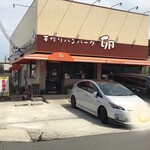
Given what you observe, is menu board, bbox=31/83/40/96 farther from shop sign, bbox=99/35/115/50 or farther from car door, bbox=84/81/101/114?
shop sign, bbox=99/35/115/50

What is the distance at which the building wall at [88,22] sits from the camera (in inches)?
514

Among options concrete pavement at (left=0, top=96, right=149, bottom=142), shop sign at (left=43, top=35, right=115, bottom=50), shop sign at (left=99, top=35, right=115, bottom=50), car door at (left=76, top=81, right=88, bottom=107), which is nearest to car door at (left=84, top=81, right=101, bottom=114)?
car door at (left=76, top=81, right=88, bottom=107)

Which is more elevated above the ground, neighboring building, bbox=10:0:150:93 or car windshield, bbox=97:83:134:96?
neighboring building, bbox=10:0:150:93

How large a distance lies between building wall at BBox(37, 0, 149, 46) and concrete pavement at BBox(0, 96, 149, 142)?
5420mm

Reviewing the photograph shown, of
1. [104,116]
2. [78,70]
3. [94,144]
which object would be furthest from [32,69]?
[94,144]

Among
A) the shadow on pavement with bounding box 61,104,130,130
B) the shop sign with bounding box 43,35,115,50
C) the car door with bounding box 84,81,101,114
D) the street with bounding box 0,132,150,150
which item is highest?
the shop sign with bounding box 43,35,115,50

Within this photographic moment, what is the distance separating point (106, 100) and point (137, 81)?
12.7 ft

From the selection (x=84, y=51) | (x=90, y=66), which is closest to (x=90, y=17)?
(x=84, y=51)

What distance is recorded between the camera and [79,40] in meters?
14.0

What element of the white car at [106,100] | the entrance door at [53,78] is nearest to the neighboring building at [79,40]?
the entrance door at [53,78]

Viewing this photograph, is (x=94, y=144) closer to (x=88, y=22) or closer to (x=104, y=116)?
(x=104, y=116)

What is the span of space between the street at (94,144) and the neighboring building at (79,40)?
6462 mm

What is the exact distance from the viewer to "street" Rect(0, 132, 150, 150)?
4.95 meters

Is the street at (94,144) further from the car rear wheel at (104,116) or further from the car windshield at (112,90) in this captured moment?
the car windshield at (112,90)
